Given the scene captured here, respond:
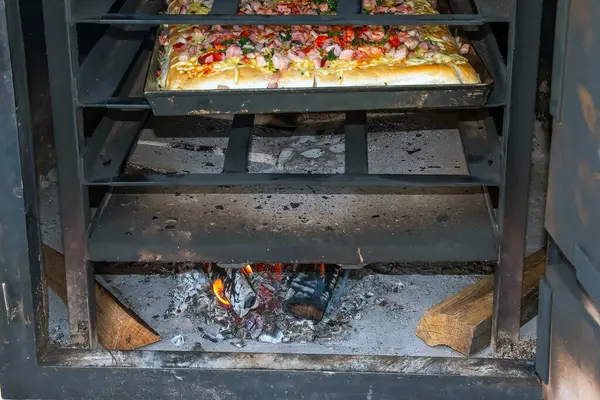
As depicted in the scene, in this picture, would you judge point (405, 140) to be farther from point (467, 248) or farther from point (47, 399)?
point (47, 399)

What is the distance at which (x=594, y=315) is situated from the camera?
6.57 ft

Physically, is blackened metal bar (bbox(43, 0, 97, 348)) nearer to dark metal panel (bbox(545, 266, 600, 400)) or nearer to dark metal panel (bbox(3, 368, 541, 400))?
dark metal panel (bbox(3, 368, 541, 400))

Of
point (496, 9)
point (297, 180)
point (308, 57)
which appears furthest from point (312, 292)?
point (496, 9)

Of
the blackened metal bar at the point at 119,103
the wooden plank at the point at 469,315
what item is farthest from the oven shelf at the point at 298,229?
the blackened metal bar at the point at 119,103

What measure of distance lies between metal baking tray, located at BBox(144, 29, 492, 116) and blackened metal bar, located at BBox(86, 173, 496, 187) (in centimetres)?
20

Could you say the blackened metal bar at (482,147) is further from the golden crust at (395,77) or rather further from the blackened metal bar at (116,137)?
the blackened metal bar at (116,137)

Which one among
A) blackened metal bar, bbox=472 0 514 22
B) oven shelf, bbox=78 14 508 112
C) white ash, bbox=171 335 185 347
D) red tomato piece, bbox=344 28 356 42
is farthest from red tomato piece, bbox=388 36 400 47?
white ash, bbox=171 335 185 347

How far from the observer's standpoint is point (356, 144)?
3096 mm

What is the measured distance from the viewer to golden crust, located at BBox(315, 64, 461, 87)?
2.80m

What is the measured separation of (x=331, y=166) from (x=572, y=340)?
1.43 metres

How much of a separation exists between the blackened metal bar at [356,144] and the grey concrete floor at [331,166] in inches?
6.9

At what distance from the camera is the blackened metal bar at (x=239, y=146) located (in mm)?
2992

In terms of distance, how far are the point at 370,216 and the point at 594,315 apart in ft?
3.64

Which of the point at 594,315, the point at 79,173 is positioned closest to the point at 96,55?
the point at 79,173
